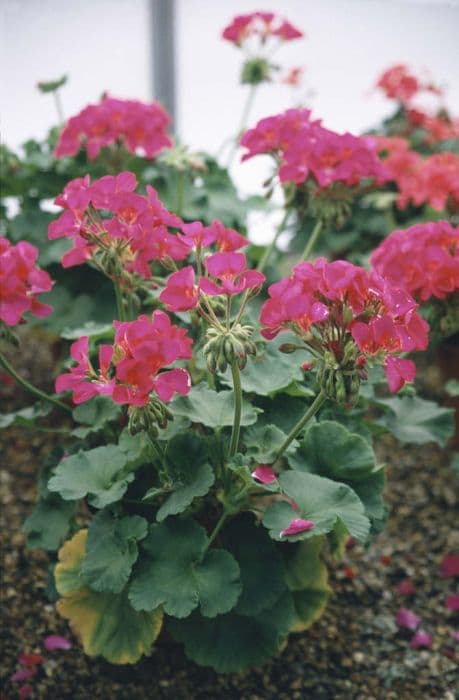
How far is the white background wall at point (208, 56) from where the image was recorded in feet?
8.89

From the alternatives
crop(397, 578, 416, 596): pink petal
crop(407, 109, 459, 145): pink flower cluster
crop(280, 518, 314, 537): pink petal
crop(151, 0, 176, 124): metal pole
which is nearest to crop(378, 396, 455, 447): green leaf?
crop(397, 578, 416, 596): pink petal

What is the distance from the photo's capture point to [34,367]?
87.7 inches

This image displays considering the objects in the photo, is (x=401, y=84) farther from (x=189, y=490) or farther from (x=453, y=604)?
(x=189, y=490)

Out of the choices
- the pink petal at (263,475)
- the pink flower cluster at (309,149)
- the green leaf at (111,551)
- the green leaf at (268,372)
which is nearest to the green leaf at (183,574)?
the green leaf at (111,551)

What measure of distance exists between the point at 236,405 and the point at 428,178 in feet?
3.53

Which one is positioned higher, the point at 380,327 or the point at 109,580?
the point at 380,327

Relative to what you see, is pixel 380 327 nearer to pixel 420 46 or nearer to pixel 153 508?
pixel 153 508

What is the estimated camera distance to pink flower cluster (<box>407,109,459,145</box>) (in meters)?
2.44

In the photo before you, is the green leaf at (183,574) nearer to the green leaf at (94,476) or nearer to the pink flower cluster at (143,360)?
the green leaf at (94,476)

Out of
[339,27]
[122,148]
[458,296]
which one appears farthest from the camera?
[339,27]

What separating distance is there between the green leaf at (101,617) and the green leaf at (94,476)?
160mm

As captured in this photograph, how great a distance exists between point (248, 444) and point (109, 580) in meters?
0.28

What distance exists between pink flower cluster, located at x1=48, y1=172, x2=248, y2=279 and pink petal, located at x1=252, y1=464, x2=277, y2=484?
33 cm

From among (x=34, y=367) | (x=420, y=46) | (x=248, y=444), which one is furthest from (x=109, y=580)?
(x=420, y=46)
